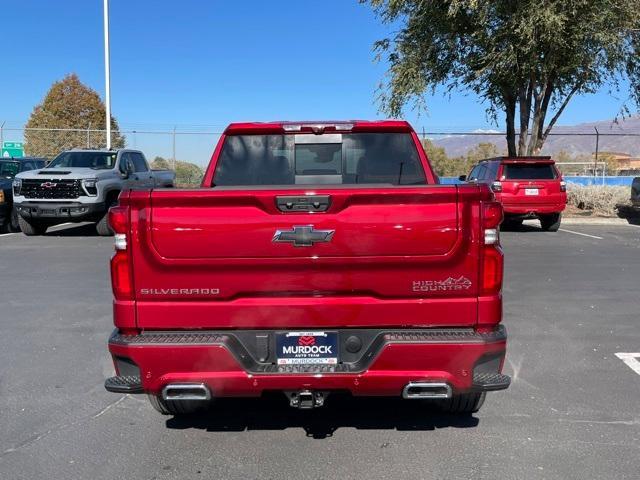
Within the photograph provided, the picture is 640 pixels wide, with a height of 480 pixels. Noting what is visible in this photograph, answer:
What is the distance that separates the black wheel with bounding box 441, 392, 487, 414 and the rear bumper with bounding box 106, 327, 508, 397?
0.64 meters

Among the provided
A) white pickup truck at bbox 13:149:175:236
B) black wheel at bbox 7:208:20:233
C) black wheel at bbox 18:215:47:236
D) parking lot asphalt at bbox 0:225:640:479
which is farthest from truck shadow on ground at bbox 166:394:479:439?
black wheel at bbox 7:208:20:233

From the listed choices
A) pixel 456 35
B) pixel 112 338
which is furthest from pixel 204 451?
pixel 456 35

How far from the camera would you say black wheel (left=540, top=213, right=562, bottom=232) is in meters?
15.0

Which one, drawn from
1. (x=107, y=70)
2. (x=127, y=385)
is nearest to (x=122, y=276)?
(x=127, y=385)

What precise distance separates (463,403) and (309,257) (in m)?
1.57

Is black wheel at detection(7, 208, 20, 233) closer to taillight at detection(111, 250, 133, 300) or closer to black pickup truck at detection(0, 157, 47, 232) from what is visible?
black pickup truck at detection(0, 157, 47, 232)

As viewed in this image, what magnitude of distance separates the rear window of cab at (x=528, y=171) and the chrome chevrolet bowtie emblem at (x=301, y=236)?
40.0 ft

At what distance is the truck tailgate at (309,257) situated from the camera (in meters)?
3.12

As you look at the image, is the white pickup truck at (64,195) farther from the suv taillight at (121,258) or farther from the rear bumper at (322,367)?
the rear bumper at (322,367)

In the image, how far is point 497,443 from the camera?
3.66 meters

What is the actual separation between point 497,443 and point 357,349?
3.78ft

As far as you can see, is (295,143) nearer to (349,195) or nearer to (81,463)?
(349,195)

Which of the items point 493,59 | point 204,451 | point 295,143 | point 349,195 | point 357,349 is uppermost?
point 493,59

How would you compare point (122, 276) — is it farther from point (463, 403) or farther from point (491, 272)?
point (463, 403)
